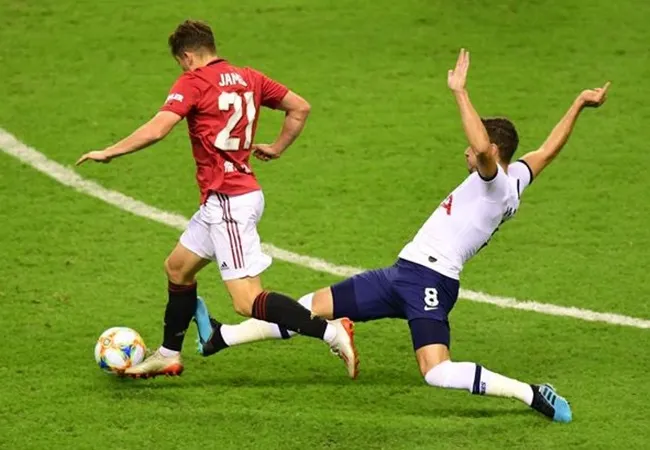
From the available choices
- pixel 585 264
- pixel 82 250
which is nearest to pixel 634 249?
pixel 585 264

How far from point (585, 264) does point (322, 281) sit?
1.71m

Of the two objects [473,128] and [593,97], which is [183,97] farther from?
[593,97]

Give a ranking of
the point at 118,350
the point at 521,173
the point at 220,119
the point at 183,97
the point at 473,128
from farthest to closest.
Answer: the point at 521,173, the point at 118,350, the point at 220,119, the point at 183,97, the point at 473,128

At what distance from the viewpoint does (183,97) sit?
761 centimetres

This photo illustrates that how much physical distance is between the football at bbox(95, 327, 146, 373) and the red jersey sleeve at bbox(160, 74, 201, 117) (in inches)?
50.2

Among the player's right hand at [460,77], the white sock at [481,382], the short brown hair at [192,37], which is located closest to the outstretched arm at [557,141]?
the player's right hand at [460,77]

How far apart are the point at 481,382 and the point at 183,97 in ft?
6.72

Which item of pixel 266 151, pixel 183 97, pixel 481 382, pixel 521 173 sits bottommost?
pixel 481 382

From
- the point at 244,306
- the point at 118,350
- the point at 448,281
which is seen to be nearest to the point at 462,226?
the point at 448,281

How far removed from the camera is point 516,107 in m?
12.3

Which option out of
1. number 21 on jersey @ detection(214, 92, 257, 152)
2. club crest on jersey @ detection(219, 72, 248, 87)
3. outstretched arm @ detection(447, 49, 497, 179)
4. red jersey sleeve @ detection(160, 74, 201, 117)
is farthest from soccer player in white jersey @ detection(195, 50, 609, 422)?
red jersey sleeve @ detection(160, 74, 201, 117)

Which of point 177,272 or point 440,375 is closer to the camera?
point 440,375

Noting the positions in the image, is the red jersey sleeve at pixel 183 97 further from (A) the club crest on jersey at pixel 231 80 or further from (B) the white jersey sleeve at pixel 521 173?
(B) the white jersey sleeve at pixel 521 173

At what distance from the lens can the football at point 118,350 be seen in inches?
313
